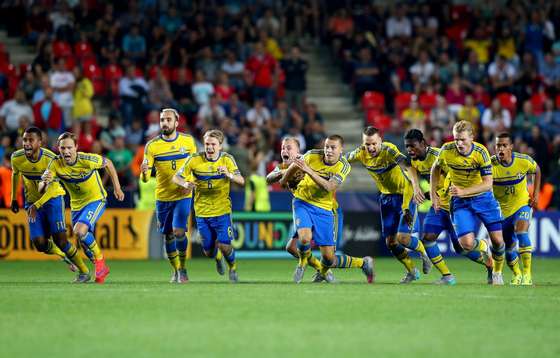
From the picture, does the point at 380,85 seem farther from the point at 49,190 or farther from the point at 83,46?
the point at 49,190

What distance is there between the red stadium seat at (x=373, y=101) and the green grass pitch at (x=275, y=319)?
1264 cm

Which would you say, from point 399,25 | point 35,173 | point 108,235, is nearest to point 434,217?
point 35,173

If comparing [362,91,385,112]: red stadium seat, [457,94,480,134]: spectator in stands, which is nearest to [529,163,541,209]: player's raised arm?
[457,94,480,134]: spectator in stands

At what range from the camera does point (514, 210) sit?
16328 millimetres

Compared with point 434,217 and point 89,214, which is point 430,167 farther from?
point 89,214

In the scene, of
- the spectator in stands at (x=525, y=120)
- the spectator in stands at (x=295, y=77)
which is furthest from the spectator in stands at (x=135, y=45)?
the spectator in stands at (x=525, y=120)

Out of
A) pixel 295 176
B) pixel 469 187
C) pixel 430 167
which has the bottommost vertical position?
pixel 469 187

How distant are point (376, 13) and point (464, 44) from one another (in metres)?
2.43

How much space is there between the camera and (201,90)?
27672 mm

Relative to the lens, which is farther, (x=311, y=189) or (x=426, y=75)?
(x=426, y=75)

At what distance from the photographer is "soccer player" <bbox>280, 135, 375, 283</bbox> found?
15.8 m

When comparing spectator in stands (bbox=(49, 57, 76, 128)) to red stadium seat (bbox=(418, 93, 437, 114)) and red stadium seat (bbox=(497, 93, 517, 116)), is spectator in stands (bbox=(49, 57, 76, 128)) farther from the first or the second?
red stadium seat (bbox=(497, 93, 517, 116))

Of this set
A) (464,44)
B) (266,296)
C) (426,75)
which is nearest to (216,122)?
(426,75)

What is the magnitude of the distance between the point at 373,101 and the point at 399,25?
9.13 ft
